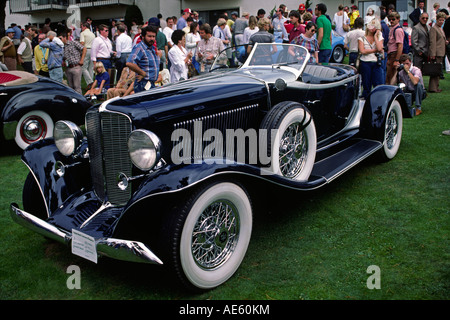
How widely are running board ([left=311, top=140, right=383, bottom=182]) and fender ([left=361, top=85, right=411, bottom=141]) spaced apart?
12cm

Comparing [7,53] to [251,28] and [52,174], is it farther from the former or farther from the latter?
[52,174]

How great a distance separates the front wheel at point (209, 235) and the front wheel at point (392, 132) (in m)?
2.97

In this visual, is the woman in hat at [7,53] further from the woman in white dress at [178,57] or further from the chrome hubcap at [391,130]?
the chrome hubcap at [391,130]

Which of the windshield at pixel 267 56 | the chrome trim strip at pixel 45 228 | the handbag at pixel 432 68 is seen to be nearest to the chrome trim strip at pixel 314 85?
the windshield at pixel 267 56

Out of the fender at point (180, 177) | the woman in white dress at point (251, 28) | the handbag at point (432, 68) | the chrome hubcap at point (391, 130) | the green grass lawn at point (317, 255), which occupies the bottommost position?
the green grass lawn at point (317, 255)

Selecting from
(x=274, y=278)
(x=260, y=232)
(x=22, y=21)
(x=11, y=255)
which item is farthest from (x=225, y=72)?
(x=22, y=21)

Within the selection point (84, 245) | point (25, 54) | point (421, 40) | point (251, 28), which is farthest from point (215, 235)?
point (25, 54)

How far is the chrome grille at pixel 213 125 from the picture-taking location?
334 centimetres

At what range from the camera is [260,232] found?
373cm

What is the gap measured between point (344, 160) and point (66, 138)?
2.74m

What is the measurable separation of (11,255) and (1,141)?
350 cm

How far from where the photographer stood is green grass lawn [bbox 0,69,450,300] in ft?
9.39

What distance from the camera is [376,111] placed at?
5.12m

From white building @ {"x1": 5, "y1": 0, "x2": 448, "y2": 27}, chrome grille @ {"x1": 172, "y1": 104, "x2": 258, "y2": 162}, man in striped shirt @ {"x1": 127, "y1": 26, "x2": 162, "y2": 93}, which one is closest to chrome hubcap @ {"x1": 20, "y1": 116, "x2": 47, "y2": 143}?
man in striped shirt @ {"x1": 127, "y1": 26, "x2": 162, "y2": 93}
